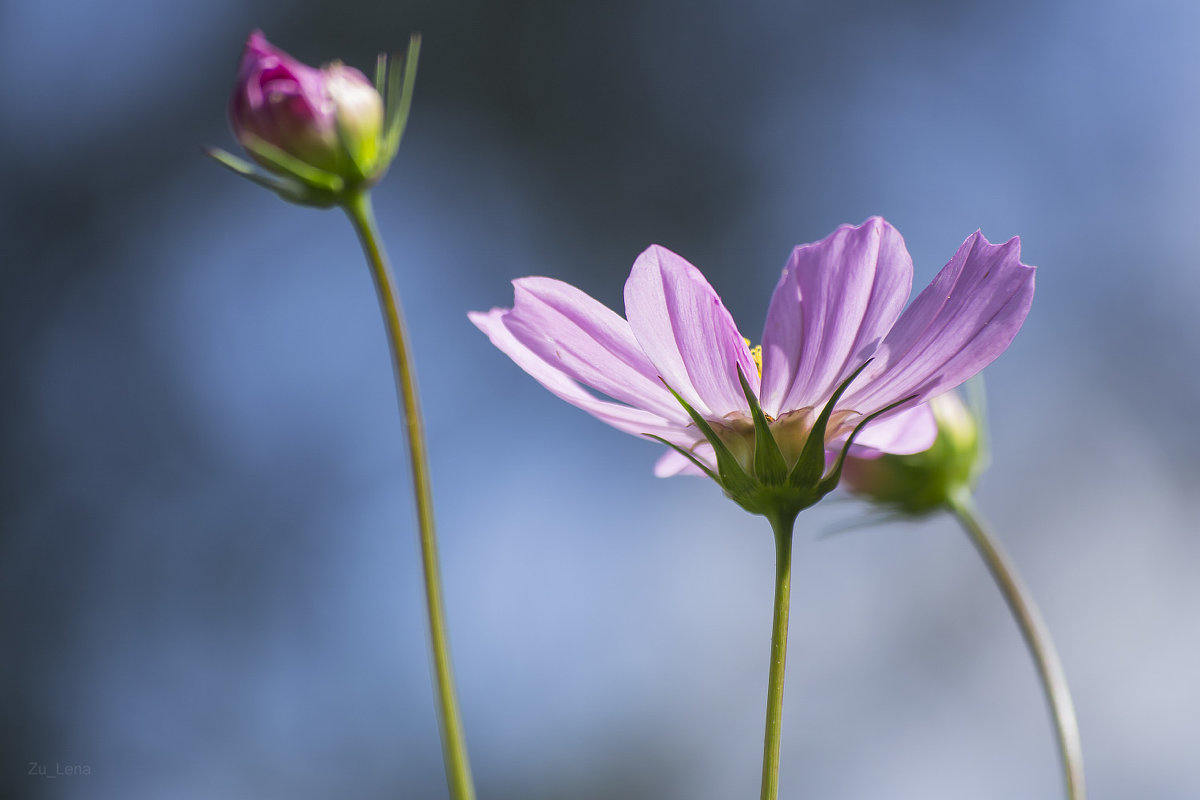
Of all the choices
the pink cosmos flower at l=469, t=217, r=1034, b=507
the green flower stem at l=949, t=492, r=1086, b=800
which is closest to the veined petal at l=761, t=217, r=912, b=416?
the pink cosmos flower at l=469, t=217, r=1034, b=507

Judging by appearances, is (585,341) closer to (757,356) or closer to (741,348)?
(741,348)

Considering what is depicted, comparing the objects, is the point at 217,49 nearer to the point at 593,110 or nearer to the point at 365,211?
the point at 593,110

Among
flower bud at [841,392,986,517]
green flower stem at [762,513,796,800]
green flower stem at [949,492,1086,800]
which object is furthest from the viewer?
flower bud at [841,392,986,517]

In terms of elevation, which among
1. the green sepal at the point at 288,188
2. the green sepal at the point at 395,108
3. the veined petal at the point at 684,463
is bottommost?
the veined petal at the point at 684,463

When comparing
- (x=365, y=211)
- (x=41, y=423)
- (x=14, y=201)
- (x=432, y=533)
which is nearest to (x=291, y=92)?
(x=365, y=211)

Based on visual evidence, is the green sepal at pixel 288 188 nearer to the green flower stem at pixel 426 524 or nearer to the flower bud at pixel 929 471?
the green flower stem at pixel 426 524

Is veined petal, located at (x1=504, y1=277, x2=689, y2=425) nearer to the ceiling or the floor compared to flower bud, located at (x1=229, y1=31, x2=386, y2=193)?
nearer to the floor

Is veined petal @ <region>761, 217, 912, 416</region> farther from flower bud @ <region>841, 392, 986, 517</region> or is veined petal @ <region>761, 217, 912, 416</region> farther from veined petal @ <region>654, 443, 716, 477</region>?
flower bud @ <region>841, 392, 986, 517</region>

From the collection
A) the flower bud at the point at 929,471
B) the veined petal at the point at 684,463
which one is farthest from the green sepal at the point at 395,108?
the flower bud at the point at 929,471
